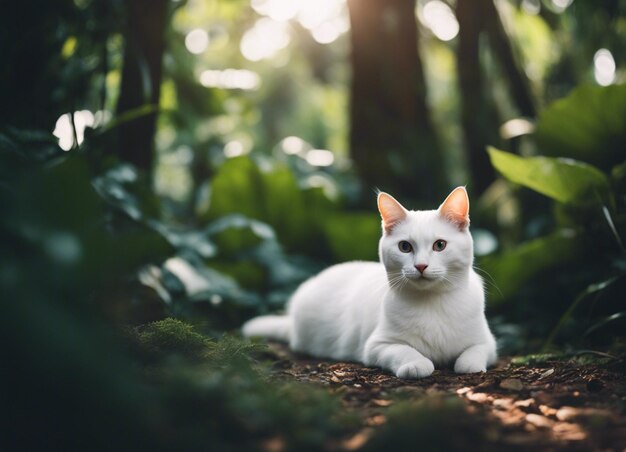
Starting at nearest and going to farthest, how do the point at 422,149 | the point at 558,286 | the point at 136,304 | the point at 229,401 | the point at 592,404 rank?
the point at 229,401 < the point at 592,404 < the point at 136,304 < the point at 558,286 < the point at 422,149

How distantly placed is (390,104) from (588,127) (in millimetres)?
1867

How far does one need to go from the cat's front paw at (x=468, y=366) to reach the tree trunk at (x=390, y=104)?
2.45 m

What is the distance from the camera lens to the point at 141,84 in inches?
124

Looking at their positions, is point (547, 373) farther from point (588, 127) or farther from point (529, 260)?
point (588, 127)

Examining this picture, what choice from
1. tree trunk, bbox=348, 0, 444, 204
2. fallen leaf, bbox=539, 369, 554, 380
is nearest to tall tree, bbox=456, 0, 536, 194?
tree trunk, bbox=348, 0, 444, 204

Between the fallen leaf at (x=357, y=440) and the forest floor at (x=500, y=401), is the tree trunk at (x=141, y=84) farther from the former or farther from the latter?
the fallen leaf at (x=357, y=440)

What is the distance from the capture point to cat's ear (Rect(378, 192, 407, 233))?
2195 mm

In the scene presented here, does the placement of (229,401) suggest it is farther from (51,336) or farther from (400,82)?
(400,82)

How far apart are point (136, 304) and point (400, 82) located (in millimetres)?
3066

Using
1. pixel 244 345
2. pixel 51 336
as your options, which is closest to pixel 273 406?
pixel 51 336

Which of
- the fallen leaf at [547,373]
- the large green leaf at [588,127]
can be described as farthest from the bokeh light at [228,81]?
the fallen leaf at [547,373]

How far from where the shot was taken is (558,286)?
3070 millimetres

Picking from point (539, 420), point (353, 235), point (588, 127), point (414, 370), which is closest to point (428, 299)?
point (414, 370)

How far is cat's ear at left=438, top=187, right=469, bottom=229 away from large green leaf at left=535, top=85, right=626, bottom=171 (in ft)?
4.26
